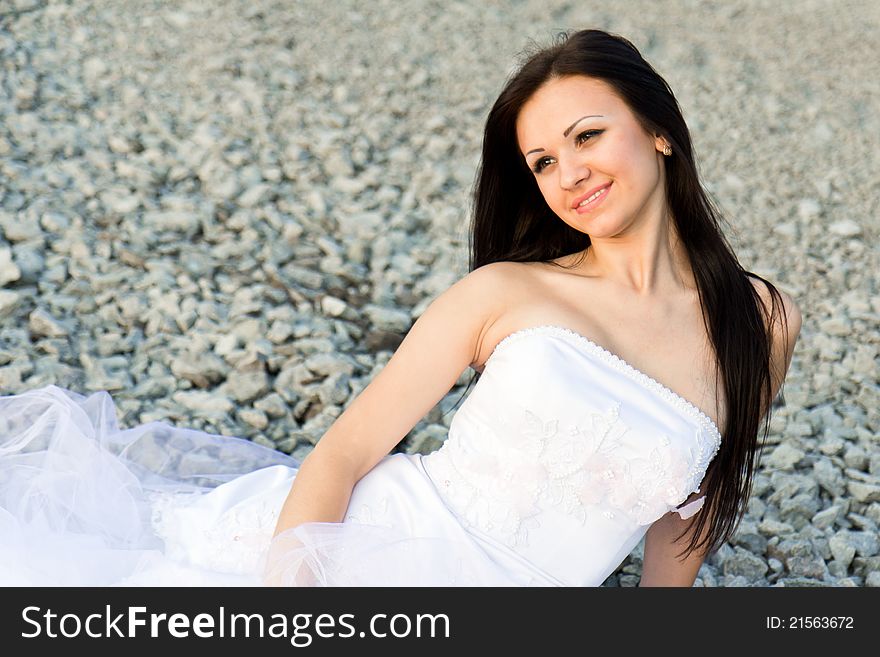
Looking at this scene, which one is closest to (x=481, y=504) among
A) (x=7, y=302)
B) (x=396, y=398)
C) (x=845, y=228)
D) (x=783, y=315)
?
(x=396, y=398)

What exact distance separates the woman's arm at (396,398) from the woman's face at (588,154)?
0.30 metres

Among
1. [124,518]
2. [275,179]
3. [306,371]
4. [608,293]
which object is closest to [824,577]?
[608,293]

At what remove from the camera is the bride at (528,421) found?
8.00ft

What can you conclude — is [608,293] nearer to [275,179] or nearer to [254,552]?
[254,552]

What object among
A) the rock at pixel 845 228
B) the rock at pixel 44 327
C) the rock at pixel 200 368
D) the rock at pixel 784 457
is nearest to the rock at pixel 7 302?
the rock at pixel 44 327

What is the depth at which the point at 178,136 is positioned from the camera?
19.7 ft

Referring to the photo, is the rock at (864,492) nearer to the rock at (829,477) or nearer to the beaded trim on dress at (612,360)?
the rock at (829,477)

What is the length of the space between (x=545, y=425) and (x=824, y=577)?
5.47 feet

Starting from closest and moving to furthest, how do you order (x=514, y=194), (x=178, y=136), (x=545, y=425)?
(x=545, y=425), (x=514, y=194), (x=178, y=136)

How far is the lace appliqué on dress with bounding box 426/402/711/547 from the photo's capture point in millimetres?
2441

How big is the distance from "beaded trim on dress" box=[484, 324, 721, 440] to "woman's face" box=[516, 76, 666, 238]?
27cm

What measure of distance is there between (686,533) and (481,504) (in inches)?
28.4

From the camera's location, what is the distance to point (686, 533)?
9.70 feet

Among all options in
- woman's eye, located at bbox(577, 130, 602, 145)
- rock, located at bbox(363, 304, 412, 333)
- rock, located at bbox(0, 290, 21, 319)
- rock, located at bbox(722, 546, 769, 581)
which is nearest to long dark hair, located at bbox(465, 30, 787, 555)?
woman's eye, located at bbox(577, 130, 602, 145)
